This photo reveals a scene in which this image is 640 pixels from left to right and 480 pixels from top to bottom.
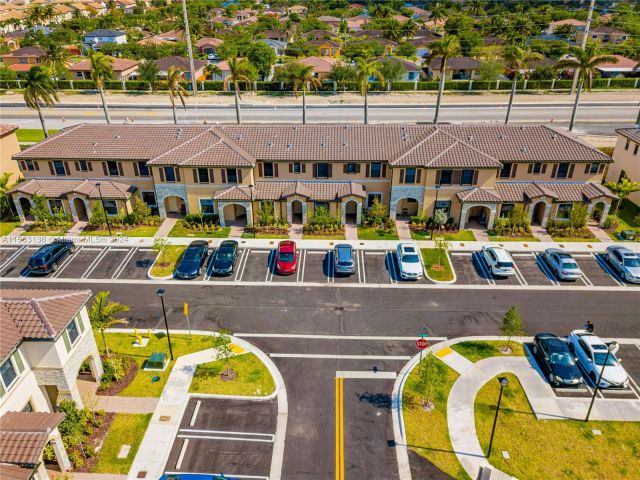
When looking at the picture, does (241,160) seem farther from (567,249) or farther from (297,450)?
(567,249)

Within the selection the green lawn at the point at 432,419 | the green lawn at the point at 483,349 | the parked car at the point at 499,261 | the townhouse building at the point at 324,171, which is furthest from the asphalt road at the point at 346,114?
the green lawn at the point at 432,419

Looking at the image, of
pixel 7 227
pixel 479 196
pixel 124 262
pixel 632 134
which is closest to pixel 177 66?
pixel 7 227

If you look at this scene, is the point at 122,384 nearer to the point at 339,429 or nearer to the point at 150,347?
the point at 150,347

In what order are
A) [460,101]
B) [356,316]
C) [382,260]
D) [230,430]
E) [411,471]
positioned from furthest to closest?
[460,101], [382,260], [356,316], [230,430], [411,471]

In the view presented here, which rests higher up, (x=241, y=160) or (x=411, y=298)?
(x=241, y=160)

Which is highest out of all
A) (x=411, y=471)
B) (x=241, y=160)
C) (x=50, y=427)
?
(x=241, y=160)

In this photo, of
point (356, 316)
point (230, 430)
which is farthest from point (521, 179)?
point (230, 430)

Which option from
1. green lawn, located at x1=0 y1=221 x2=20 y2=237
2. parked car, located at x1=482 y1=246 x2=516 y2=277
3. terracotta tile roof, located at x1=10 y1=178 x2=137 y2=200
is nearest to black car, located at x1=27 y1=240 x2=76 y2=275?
terracotta tile roof, located at x1=10 y1=178 x2=137 y2=200
